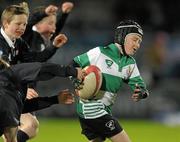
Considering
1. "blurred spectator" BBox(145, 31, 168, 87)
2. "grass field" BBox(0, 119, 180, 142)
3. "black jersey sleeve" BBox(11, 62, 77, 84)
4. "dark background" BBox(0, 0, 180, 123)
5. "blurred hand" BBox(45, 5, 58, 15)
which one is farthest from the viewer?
"blurred spectator" BBox(145, 31, 168, 87)

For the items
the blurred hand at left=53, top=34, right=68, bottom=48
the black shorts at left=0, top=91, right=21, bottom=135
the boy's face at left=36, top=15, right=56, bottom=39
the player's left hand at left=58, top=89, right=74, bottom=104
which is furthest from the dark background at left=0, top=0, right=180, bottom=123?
the black shorts at left=0, top=91, right=21, bottom=135

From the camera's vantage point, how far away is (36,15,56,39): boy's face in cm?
940

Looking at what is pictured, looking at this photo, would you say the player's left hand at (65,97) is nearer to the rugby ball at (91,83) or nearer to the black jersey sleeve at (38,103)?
the black jersey sleeve at (38,103)

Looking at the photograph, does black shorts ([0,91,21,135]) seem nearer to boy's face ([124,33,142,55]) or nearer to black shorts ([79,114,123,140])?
black shorts ([79,114,123,140])

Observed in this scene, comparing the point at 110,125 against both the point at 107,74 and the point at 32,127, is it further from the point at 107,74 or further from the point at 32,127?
the point at 32,127

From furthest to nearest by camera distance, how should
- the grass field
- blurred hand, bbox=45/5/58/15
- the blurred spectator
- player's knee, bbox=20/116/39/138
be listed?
the blurred spectator → the grass field → blurred hand, bbox=45/5/58/15 → player's knee, bbox=20/116/39/138

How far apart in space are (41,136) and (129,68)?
18.3ft

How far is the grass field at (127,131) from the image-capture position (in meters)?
13.3

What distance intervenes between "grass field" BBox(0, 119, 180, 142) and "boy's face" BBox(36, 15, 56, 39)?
3.80m

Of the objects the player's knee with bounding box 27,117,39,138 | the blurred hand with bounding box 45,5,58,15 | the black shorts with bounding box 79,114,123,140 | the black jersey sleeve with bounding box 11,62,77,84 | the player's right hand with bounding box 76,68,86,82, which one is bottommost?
the player's knee with bounding box 27,117,39,138

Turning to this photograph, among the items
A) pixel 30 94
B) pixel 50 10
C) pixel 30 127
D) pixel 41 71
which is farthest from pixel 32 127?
pixel 41 71

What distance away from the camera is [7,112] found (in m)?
7.37

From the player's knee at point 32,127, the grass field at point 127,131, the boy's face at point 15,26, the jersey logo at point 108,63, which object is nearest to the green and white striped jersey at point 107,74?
the jersey logo at point 108,63

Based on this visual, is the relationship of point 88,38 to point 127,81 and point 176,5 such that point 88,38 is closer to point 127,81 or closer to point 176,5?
point 176,5
